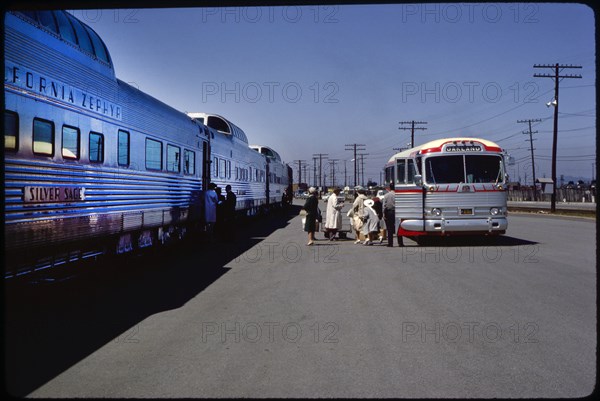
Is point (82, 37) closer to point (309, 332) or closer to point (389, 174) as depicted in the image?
point (309, 332)

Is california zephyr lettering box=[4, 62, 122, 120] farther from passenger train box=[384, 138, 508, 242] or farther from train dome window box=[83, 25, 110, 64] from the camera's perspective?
passenger train box=[384, 138, 508, 242]

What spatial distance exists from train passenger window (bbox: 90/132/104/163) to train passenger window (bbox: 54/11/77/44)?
4.97ft

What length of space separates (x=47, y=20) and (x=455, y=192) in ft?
37.9

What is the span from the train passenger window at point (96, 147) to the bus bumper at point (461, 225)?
30.8 ft

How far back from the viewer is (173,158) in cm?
1388

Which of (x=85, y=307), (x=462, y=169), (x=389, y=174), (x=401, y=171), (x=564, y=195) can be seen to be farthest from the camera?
(x=564, y=195)

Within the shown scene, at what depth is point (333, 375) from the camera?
482 centimetres

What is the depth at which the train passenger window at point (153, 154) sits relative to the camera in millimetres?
11945

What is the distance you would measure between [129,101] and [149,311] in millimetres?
5173

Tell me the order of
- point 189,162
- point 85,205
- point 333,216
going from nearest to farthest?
point 85,205 → point 189,162 → point 333,216

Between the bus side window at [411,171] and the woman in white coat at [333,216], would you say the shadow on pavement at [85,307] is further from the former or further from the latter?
the bus side window at [411,171]

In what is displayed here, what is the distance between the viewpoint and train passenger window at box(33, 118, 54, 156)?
709 centimetres

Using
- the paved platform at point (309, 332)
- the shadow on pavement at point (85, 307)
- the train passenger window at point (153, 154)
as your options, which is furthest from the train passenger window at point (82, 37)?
the paved platform at point (309, 332)

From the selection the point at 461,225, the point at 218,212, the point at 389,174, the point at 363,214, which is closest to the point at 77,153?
the point at 218,212
